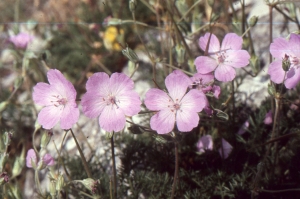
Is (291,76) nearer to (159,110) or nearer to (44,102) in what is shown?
(159,110)

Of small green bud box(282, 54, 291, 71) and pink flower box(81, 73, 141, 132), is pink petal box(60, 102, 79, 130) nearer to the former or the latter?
pink flower box(81, 73, 141, 132)

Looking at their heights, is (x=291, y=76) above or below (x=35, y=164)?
above

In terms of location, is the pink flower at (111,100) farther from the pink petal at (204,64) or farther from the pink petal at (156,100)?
the pink petal at (204,64)

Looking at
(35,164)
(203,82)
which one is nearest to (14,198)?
(35,164)

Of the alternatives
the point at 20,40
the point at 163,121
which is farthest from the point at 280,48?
the point at 20,40

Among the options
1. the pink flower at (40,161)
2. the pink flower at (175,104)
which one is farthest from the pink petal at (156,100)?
the pink flower at (40,161)

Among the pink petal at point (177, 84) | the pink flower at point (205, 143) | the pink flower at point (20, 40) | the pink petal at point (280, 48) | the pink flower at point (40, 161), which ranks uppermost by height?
the pink flower at point (20, 40)
